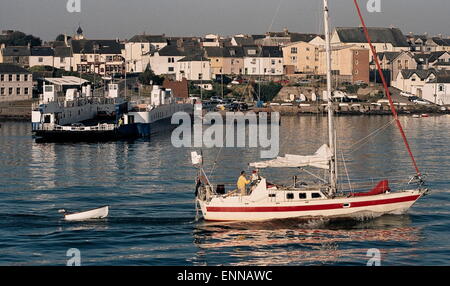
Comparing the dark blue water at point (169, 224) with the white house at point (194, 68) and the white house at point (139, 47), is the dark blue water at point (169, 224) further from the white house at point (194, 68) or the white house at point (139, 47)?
the white house at point (139, 47)

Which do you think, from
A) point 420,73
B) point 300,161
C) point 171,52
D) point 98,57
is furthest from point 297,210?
point 98,57

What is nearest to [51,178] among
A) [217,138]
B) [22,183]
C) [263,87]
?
[22,183]

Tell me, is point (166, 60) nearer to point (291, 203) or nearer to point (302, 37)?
point (302, 37)

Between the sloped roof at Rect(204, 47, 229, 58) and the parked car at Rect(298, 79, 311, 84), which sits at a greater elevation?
the sloped roof at Rect(204, 47, 229, 58)

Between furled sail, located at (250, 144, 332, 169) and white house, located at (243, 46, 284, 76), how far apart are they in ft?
348

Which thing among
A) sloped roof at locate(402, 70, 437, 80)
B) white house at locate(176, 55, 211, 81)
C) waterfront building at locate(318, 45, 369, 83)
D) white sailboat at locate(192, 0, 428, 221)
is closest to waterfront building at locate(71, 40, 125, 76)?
white house at locate(176, 55, 211, 81)

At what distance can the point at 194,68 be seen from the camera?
139125mm

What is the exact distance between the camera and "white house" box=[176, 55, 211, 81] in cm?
13912

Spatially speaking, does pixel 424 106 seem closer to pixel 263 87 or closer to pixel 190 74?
pixel 263 87

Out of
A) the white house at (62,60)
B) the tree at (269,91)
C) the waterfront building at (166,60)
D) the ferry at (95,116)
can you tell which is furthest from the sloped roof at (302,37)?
the ferry at (95,116)

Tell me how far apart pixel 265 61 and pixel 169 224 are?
108625mm

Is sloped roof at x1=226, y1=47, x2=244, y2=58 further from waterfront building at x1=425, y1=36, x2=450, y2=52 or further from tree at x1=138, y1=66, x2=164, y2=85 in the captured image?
waterfront building at x1=425, y1=36, x2=450, y2=52

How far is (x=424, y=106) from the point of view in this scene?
125438 mm

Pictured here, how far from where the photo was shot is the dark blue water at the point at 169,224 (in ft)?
99.0
